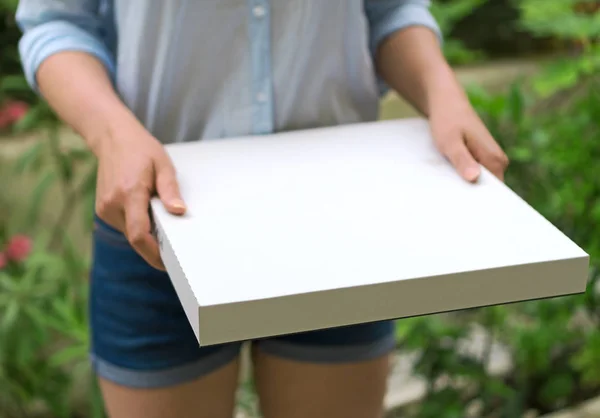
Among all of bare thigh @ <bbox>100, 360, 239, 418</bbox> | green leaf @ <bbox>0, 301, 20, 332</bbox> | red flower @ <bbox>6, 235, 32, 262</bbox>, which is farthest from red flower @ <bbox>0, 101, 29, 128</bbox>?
bare thigh @ <bbox>100, 360, 239, 418</bbox>

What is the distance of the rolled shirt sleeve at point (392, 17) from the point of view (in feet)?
3.32

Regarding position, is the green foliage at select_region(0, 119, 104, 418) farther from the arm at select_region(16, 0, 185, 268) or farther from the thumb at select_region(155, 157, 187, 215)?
the thumb at select_region(155, 157, 187, 215)

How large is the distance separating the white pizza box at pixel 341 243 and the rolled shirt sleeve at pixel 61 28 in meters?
0.14

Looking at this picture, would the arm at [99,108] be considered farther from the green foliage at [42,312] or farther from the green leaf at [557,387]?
the green leaf at [557,387]

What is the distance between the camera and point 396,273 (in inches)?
26.5

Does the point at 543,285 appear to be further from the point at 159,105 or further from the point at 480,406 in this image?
the point at 480,406

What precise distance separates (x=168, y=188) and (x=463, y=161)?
0.28 meters

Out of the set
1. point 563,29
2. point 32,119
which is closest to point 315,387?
point 563,29

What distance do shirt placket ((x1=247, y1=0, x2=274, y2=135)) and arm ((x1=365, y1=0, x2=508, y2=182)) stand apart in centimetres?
→ 16

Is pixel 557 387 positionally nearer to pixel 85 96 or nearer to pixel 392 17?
pixel 392 17

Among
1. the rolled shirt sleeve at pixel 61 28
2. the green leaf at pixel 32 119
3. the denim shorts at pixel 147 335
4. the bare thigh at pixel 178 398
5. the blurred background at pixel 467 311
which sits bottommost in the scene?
the blurred background at pixel 467 311

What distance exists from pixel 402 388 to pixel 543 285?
4.97 feet

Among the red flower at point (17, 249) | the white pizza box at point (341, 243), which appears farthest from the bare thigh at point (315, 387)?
Result: the red flower at point (17, 249)

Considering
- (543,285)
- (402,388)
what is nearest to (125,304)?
(543,285)
